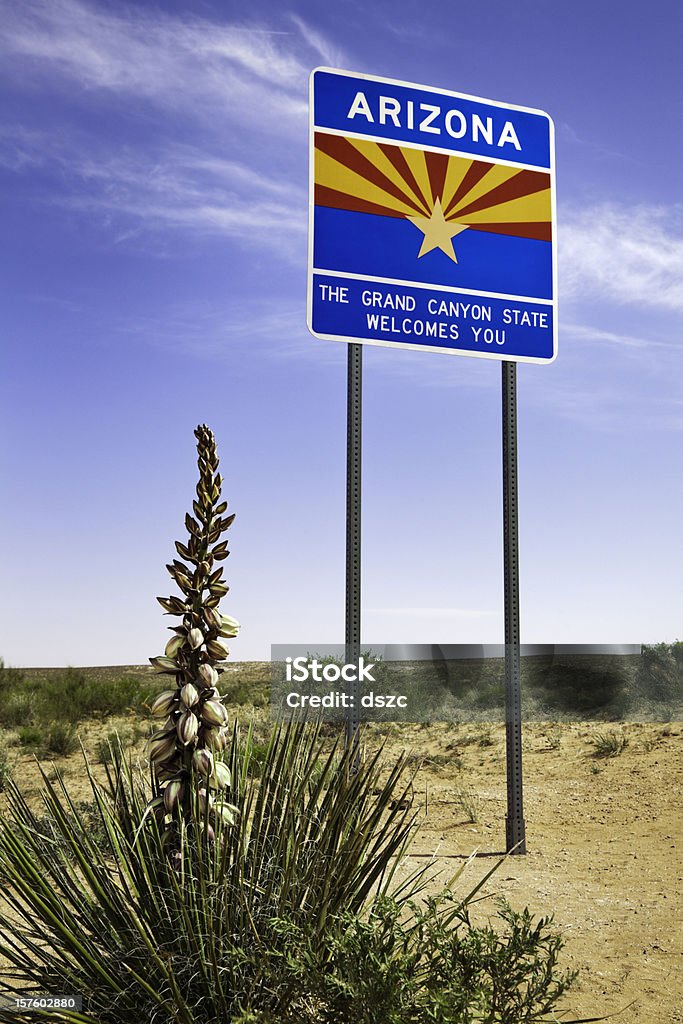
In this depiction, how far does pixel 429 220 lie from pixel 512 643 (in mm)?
3541

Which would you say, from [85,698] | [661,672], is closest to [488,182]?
[85,698]

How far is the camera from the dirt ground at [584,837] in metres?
4.74

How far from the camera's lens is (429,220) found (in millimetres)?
7527

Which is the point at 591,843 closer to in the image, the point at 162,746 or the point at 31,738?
the point at 162,746

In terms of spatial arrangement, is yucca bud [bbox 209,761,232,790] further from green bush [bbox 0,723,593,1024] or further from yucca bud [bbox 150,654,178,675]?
yucca bud [bbox 150,654,178,675]

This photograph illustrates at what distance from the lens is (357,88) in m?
7.29

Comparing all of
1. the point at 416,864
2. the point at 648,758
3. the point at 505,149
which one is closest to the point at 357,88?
the point at 505,149

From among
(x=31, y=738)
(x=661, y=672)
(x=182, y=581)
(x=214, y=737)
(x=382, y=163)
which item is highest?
(x=382, y=163)

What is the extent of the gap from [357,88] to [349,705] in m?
4.83

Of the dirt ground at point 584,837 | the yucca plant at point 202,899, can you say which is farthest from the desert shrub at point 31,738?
the yucca plant at point 202,899

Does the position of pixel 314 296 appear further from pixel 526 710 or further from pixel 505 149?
pixel 526 710

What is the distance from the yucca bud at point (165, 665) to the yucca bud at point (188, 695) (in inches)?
2.5

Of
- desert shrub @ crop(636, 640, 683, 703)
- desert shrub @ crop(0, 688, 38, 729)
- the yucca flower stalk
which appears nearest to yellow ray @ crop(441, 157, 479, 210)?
the yucca flower stalk

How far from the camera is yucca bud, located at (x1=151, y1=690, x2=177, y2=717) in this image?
2521 mm
